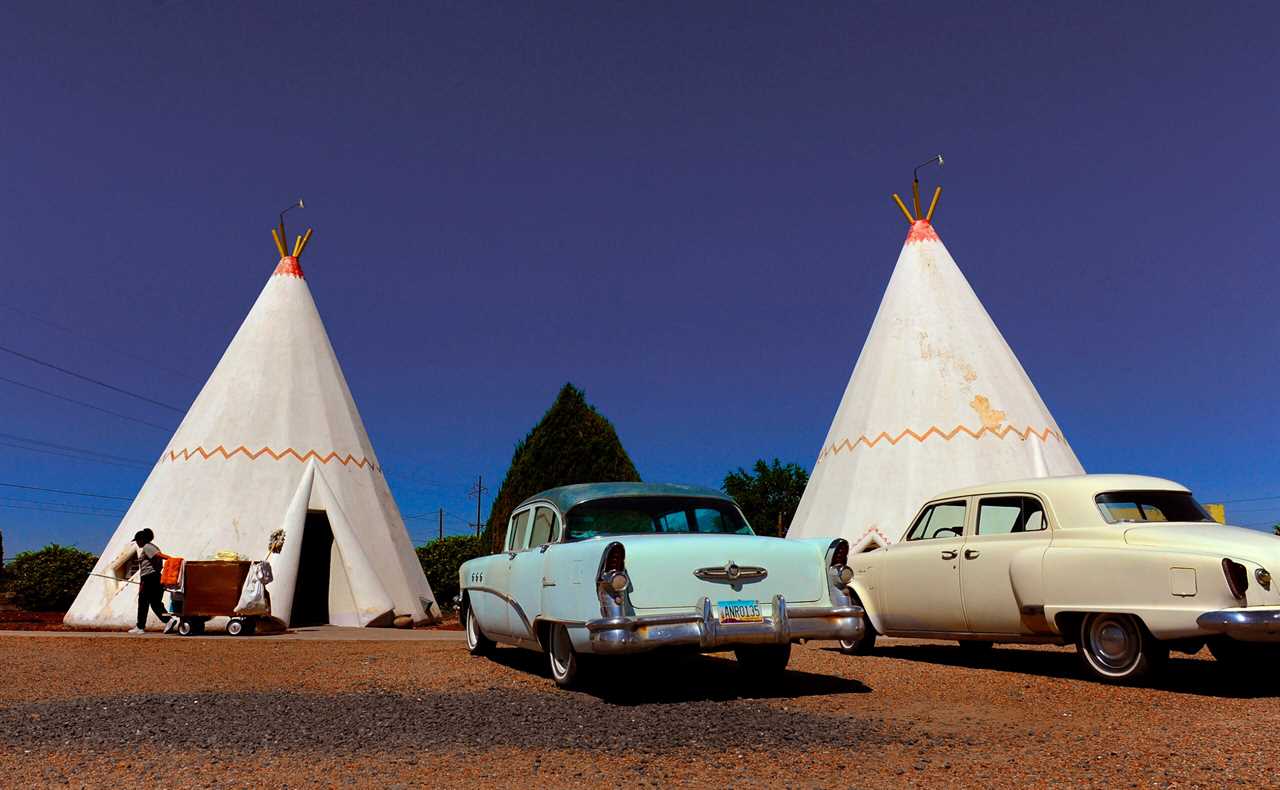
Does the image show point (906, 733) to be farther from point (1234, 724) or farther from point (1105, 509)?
point (1105, 509)

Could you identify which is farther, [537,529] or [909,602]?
[909,602]

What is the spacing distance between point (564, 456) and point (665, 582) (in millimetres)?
15050

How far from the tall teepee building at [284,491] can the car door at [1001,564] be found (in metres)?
9.56

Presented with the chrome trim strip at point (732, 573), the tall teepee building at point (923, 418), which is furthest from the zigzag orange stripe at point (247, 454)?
the chrome trim strip at point (732, 573)

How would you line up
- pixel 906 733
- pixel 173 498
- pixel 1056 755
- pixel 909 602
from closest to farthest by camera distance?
pixel 1056 755, pixel 906 733, pixel 909 602, pixel 173 498

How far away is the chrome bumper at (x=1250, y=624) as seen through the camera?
5379 millimetres

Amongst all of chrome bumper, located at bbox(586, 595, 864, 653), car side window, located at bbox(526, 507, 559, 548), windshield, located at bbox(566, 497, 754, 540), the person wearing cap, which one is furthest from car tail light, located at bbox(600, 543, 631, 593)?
the person wearing cap

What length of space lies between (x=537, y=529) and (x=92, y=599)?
10640mm

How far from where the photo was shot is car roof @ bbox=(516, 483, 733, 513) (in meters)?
6.46

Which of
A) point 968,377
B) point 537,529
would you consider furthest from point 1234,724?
point 968,377

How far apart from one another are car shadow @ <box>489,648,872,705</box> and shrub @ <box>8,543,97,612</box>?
46.8 ft

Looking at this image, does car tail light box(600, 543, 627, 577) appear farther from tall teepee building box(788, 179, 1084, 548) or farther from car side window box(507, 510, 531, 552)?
tall teepee building box(788, 179, 1084, 548)

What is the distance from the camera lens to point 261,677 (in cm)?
711

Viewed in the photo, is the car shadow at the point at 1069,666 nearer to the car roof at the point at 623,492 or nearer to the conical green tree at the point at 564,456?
the car roof at the point at 623,492
